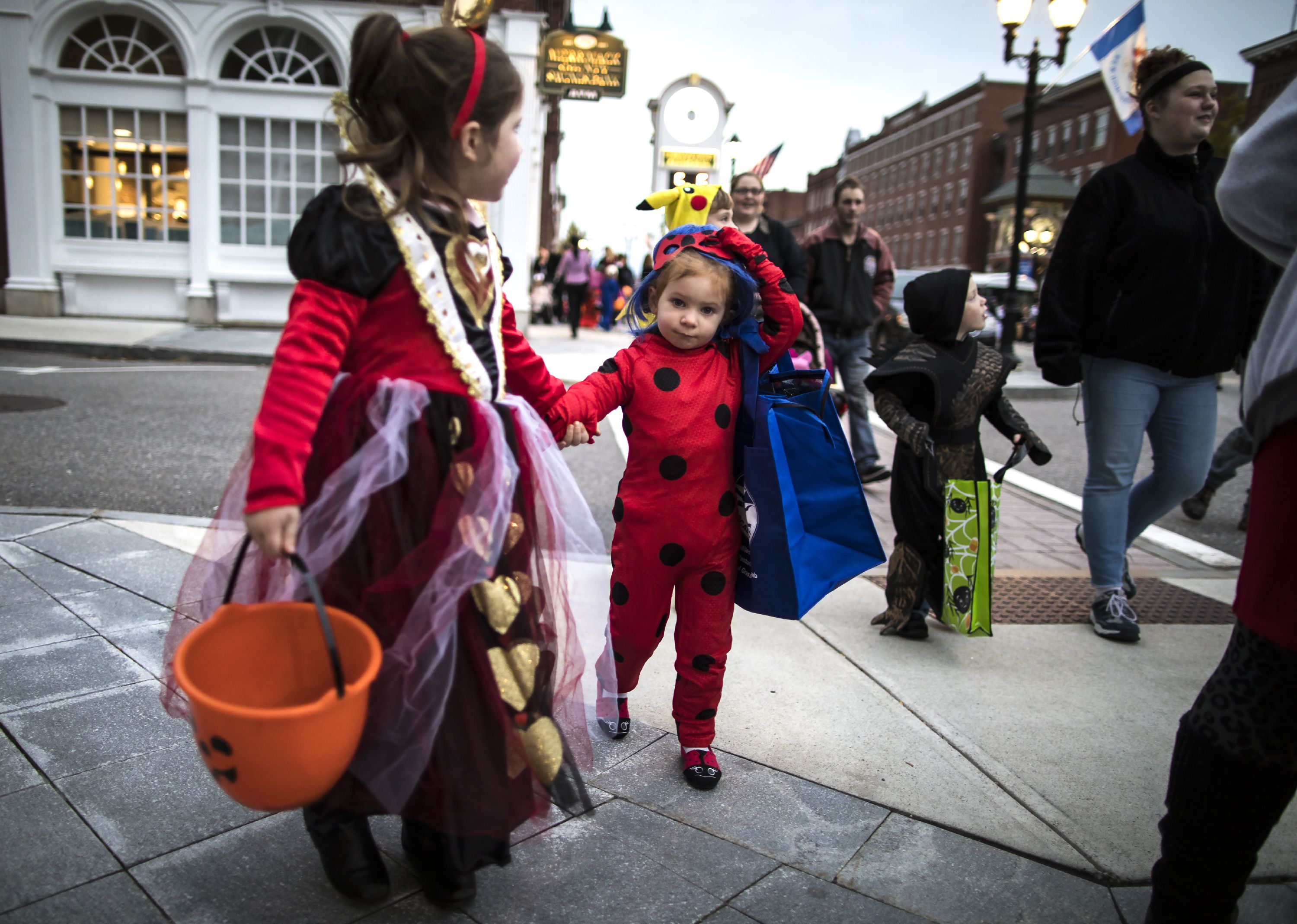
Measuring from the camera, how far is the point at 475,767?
5.84 ft

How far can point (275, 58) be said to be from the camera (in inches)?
528

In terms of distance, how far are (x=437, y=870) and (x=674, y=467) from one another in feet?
3.85

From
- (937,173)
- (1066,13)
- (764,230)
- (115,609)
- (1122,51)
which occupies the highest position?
(937,173)

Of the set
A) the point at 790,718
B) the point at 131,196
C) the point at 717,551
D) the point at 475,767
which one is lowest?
the point at 790,718

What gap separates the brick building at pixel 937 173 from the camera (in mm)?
67500

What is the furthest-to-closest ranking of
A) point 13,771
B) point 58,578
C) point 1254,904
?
point 58,578
point 13,771
point 1254,904

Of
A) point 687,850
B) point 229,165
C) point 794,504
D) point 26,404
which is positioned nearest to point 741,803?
point 687,850

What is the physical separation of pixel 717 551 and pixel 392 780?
117cm

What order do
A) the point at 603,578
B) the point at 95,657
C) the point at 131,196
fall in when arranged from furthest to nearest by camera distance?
the point at 131,196 → the point at 95,657 → the point at 603,578

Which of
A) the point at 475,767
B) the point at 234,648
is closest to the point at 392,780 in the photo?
the point at 475,767

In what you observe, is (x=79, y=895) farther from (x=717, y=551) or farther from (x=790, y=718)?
(x=790, y=718)

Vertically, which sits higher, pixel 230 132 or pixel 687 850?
pixel 230 132

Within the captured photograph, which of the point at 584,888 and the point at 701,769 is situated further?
the point at 701,769

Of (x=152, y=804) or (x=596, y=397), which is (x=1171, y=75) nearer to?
(x=596, y=397)
